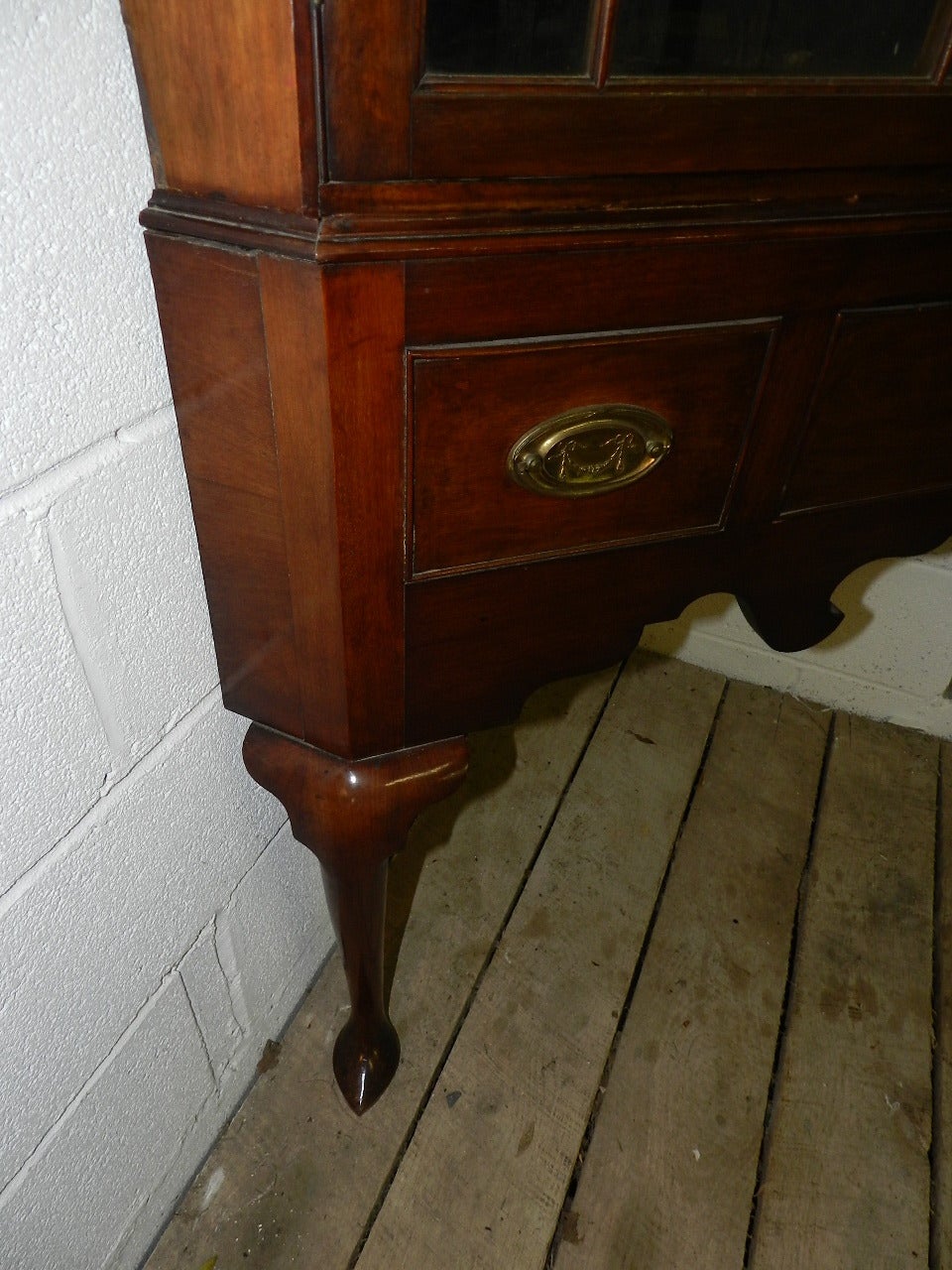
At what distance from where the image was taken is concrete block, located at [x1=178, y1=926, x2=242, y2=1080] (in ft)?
2.52

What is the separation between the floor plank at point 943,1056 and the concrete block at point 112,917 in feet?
2.46

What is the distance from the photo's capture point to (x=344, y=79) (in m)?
0.35

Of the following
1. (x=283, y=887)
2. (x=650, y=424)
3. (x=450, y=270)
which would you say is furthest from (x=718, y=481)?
(x=283, y=887)

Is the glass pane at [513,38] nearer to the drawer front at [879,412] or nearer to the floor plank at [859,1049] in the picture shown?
the drawer front at [879,412]

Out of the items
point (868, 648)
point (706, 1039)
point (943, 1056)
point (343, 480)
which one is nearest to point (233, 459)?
point (343, 480)

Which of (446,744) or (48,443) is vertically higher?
(48,443)

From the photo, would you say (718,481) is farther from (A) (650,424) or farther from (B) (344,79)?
(B) (344,79)

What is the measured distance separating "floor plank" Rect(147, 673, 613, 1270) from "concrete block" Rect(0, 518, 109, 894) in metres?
0.48

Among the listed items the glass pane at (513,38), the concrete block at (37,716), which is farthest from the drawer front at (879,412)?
the concrete block at (37,716)

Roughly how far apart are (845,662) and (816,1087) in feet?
2.25

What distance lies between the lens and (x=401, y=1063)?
0.93 metres

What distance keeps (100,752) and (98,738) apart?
11 mm

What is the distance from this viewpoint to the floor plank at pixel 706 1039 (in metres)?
0.82

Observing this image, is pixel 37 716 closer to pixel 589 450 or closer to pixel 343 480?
pixel 343 480
